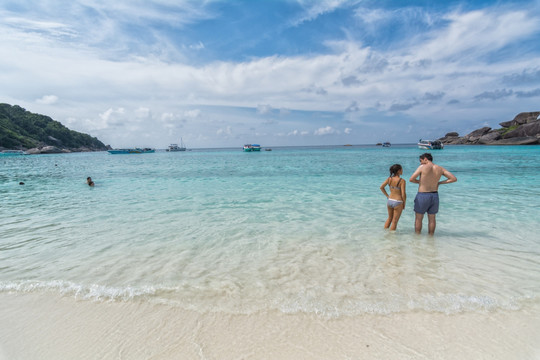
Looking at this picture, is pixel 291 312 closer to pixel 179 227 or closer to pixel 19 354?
pixel 19 354

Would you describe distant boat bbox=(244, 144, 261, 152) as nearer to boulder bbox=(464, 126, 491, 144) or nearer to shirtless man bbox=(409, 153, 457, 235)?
boulder bbox=(464, 126, 491, 144)

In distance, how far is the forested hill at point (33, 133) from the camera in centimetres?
10688

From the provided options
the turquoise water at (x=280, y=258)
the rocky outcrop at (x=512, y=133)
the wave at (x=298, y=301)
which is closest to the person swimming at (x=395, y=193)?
the turquoise water at (x=280, y=258)

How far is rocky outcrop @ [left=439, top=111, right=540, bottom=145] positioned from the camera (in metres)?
87.1

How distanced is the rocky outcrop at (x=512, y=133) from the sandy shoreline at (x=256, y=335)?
117131 millimetres

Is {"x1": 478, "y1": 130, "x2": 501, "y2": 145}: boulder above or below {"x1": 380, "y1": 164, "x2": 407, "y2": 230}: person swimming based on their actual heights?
above

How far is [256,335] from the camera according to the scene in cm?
329

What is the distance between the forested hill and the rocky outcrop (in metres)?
181

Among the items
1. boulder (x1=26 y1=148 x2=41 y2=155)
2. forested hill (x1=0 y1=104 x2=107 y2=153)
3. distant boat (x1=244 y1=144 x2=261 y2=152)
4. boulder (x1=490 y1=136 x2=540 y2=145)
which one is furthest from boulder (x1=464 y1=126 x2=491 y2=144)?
forested hill (x1=0 y1=104 x2=107 y2=153)

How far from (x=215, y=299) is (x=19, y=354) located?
7.80 feet

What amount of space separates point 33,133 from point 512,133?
206307 mm

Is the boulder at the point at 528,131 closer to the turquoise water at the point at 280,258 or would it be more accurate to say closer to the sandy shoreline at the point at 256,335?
the turquoise water at the point at 280,258

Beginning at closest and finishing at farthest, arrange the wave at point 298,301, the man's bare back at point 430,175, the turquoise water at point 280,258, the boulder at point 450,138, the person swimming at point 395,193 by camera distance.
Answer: the wave at point 298,301 < the turquoise water at point 280,258 < the man's bare back at point 430,175 < the person swimming at point 395,193 < the boulder at point 450,138

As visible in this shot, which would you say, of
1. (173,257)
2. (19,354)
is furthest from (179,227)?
(19,354)
